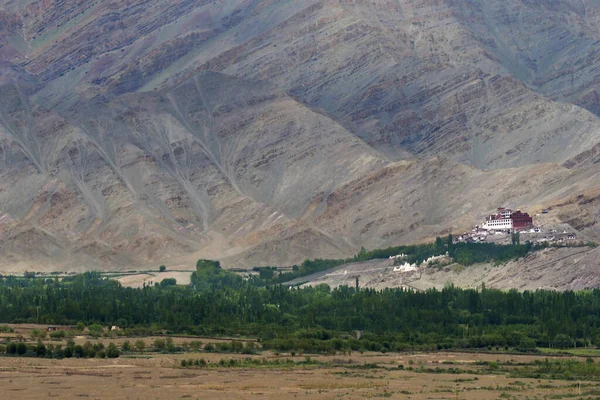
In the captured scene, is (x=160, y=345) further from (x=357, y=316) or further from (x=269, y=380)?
(x=357, y=316)

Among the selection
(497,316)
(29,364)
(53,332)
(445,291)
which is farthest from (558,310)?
(29,364)

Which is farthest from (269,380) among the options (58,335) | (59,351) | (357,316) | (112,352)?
(357,316)

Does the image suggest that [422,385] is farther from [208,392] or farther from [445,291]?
[445,291]

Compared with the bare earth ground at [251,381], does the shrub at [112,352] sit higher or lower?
higher

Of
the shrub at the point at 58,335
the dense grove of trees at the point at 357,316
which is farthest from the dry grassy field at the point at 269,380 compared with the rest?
the shrub at the point at 58,335

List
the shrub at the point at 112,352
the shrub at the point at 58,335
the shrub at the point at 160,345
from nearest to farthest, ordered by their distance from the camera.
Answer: the shrub at the point at 112,352
the shrub at the point at 160,345
the shrub at the point at 58,335

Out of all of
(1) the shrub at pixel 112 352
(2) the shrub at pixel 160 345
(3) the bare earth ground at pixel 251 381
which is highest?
(2) the shrub at pixel 160 345

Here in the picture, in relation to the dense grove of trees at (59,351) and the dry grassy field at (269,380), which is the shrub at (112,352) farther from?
the dry grassy field at (269,380)
